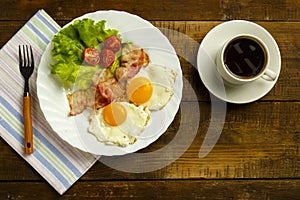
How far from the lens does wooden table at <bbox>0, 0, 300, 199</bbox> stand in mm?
1723

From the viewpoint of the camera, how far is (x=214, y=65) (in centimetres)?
170

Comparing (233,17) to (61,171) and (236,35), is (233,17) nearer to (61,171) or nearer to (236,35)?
(236,35)

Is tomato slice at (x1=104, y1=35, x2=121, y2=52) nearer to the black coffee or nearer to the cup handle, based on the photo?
the black coffee

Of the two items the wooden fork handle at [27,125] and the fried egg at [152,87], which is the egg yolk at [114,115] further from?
the wooden fork handle at [27,125]

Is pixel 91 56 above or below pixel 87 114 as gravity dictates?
above

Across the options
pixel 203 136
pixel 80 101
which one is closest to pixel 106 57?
pixel 80 101

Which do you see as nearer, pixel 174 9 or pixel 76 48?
pixel 76 48

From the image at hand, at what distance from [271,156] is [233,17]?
16.7 inches

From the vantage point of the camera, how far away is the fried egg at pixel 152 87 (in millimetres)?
1679

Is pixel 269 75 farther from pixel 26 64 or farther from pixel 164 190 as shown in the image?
pixel 26 64

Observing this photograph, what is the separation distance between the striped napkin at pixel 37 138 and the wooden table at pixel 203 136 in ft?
0.09

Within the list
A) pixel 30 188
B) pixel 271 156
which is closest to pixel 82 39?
pixel 30 188

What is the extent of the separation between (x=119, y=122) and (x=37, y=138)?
24 centimetres

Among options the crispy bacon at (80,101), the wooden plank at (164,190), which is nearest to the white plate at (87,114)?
the crispy bacon at (80,101)
